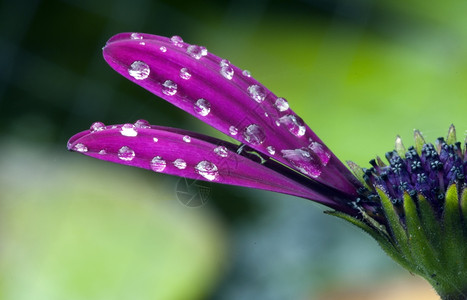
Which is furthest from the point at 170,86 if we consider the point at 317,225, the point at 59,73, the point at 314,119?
the point at 59,73

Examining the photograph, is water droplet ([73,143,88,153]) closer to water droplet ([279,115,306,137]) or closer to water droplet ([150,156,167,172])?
water droplet ([150,156,167,172])

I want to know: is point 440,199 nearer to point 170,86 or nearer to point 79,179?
point 170,86

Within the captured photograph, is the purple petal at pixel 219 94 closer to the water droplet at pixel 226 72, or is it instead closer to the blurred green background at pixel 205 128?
the water droplet at pixel 226 72

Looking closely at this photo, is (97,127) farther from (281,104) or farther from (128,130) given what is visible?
(281,104)

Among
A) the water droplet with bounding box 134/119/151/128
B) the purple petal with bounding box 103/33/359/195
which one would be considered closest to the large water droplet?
the purple petal with bounding box 103/33/359/195

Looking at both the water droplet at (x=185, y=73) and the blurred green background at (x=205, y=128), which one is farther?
the blurred green background at (x=205, y=128)


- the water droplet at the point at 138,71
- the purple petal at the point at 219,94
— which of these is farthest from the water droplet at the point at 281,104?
the water droplet at the point at 138,71
